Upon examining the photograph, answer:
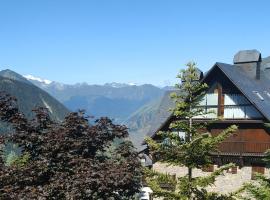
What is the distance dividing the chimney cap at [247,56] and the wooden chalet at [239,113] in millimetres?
4191

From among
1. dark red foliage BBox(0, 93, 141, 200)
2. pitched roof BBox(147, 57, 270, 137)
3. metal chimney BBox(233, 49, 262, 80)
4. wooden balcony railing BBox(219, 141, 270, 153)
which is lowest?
wooden balcony railing BBox(219, 141, 270, 153)

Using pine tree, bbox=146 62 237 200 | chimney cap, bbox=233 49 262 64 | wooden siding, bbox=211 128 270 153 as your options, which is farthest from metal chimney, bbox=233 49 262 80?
pine tree, bbox=146 62 237 200

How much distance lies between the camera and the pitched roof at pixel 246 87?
38562 millimetres

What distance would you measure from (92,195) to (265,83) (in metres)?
31.7

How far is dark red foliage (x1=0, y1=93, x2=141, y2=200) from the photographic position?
54.6 feet

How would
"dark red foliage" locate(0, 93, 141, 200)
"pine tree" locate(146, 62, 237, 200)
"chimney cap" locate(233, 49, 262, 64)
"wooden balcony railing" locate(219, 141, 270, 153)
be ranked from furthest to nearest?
"chimney cap" locate(233, 49, 262, 64), "wooden balcony railing" locate(219, 141, 270, 153), "pine tree" locate(146, 62, 237, 200), "dark red foliage" locate(0, 93, 141, 200)

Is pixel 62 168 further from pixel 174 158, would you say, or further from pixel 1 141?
pixel 174 158

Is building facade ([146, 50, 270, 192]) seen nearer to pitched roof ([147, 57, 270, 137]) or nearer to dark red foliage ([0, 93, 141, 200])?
pitched roof ([147, 57, 270, 137])

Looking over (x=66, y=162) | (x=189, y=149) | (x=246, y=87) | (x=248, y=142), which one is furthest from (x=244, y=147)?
(x=66, y=162)

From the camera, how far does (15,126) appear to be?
1855 cm

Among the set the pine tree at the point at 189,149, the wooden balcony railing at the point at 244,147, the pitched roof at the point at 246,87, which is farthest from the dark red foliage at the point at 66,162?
the wooden balcony railing at the point at 244,147

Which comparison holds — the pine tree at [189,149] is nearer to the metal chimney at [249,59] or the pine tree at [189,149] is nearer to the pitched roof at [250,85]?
the pitched roof at [250,85]

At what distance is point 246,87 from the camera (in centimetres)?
3994

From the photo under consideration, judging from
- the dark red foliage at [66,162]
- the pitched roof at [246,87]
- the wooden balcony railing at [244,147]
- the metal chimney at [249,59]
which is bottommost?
the wooden balcony railing at [244,147]
